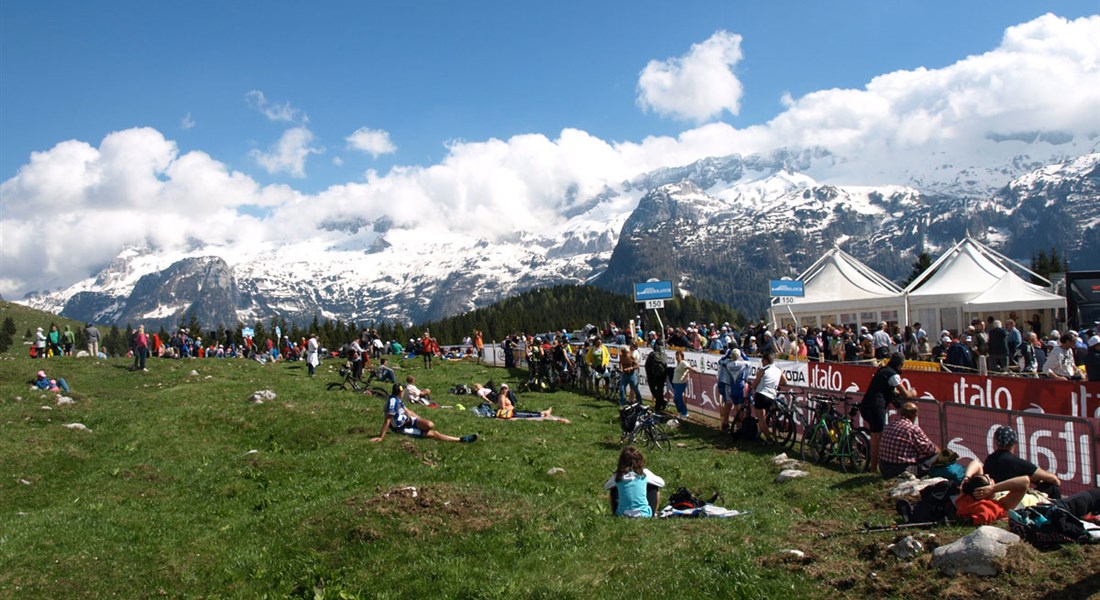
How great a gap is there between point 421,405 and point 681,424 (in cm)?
761

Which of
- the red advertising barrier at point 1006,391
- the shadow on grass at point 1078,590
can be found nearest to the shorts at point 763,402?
the red advertising barrier at point 1006,391

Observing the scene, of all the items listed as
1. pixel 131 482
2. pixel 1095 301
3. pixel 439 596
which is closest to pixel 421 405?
pixel 131 482

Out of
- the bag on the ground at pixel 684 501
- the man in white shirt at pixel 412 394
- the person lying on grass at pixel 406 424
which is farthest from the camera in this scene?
A: the man in white shirt at pixel 412 394

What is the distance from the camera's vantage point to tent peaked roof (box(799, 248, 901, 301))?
159ft

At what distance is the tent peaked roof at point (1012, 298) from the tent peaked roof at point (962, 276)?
73 centimetres

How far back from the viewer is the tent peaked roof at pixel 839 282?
159ft

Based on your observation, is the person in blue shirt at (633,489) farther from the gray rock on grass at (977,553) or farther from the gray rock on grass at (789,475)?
the gray rock on grass at (977,553)

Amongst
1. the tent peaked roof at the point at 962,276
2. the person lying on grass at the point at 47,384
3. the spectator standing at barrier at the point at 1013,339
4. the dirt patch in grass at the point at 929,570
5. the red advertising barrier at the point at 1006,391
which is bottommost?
the dirt patch in grass at the point at 929,570

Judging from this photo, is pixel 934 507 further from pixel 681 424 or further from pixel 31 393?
pixel 31 393

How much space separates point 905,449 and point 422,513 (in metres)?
7.70

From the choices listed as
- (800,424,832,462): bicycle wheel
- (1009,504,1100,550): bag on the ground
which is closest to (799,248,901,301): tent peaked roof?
(800,424,832,462): bicycle wheel

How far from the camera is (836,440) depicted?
50.9 feet

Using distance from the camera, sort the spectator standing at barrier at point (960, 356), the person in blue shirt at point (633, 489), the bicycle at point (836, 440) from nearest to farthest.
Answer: the person in blue shirt at point (633, 489), the bicycle at point (836, 440), the spectator standing at barrier at point (960, 356)

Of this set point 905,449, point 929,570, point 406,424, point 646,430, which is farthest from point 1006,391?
point 406,424
